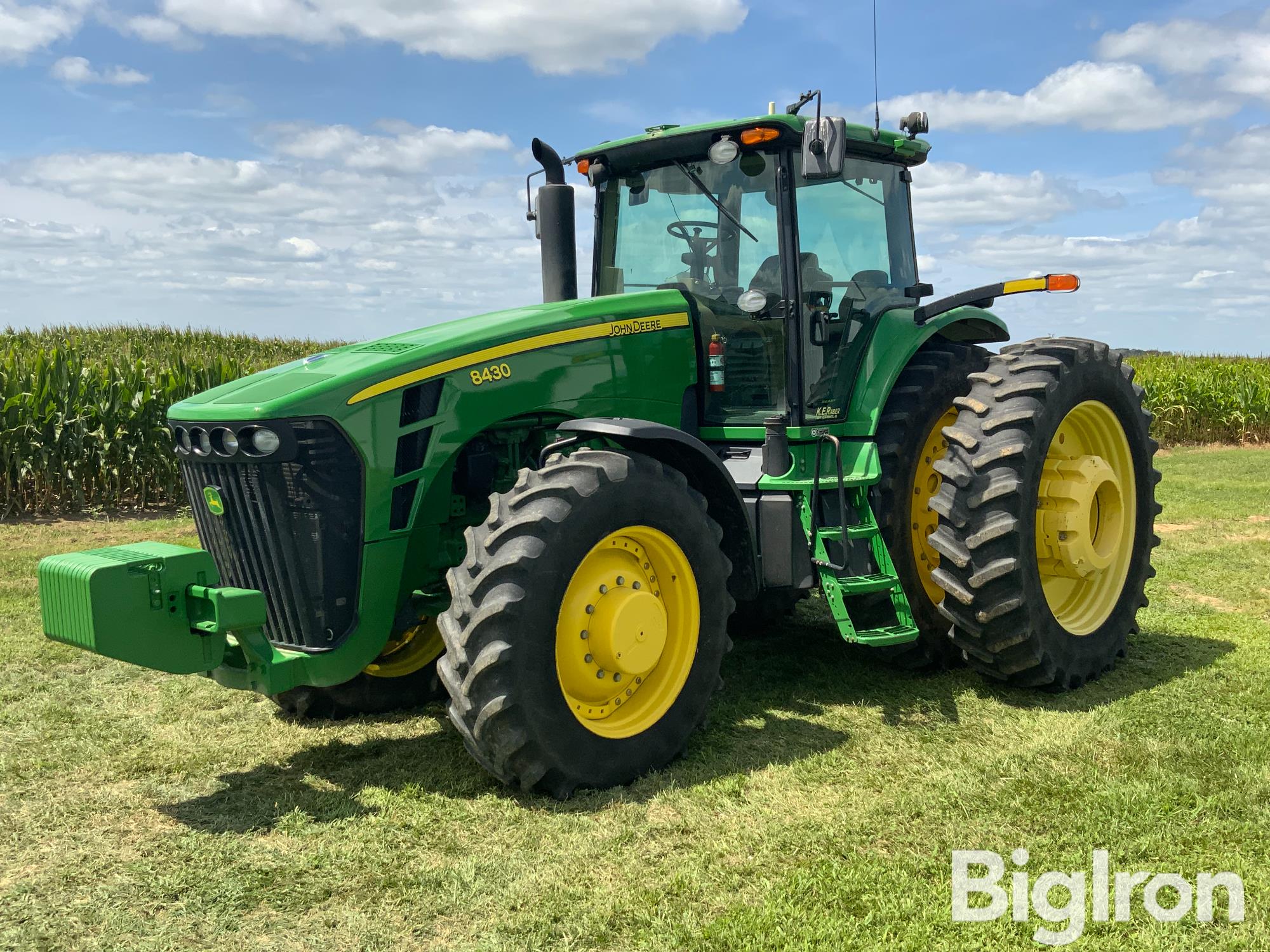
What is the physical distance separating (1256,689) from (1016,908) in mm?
2731

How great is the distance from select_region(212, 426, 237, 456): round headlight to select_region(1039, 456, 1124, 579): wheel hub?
3.85 m

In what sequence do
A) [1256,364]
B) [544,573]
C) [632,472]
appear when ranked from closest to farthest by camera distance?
[544,573], [632,472], [1256,364]

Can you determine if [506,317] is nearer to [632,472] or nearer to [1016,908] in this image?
[632,472]

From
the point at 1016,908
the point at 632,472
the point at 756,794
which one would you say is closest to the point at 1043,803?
A: the point at 1016,908

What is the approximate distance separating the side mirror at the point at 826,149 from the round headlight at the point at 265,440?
2484 mm

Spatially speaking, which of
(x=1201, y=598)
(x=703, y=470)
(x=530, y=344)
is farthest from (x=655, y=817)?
(x=1201, y=598)

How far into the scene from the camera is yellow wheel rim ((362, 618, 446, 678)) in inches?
201

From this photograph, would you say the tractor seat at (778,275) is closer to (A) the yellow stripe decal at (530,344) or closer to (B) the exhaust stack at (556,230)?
(A) the yellow stripe decal at (530,344)

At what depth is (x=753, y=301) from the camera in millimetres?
5207

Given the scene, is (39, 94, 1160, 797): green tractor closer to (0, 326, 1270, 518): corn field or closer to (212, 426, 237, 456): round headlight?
(212, 426, 237, 456): round headlight

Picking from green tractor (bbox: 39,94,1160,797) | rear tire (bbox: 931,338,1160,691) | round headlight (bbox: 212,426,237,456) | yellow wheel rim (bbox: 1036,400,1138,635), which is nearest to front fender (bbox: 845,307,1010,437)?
green tractor (bbox: 39,94,1160,797)

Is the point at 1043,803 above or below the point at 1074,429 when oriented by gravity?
below

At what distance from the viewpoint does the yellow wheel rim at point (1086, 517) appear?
5402mm

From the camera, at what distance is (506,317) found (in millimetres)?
4820
